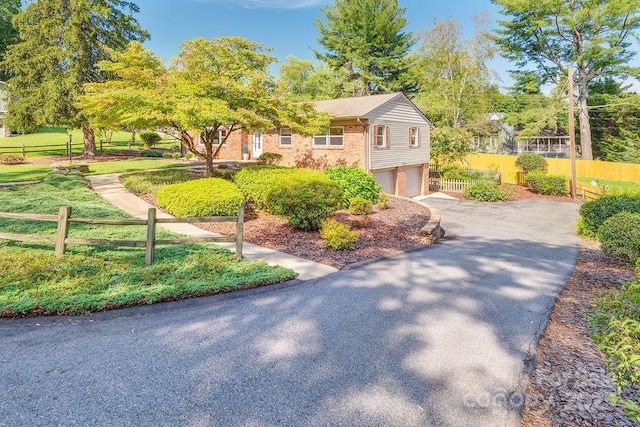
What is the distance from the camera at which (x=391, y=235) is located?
35.1 feet

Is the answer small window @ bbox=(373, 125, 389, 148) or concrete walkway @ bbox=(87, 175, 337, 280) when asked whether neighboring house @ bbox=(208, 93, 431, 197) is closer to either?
small window @ bbox=(373, 125, 389, 148)

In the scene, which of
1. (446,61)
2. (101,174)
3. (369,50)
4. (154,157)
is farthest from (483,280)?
(369,50)

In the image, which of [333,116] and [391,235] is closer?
[391,235]

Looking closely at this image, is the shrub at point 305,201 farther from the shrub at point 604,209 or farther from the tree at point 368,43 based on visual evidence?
the tree at point 368,43

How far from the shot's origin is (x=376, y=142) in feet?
62.4

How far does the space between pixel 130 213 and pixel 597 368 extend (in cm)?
1121

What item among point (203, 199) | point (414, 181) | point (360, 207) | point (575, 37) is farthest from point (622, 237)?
point (575, 37)

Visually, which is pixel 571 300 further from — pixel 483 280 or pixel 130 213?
pixel 130 213

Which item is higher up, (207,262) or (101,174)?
(101,174)

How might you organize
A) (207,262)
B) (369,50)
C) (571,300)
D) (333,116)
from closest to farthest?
1. (571,300)
2. (207,262)
3. (333,116)
4. (369,50)

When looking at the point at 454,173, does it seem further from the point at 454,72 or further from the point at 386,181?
the point at 454,72

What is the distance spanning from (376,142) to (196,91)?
9.36 metres

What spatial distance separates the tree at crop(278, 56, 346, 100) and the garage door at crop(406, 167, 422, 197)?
15.9 metres

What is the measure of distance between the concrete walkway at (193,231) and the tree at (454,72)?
26285mm
